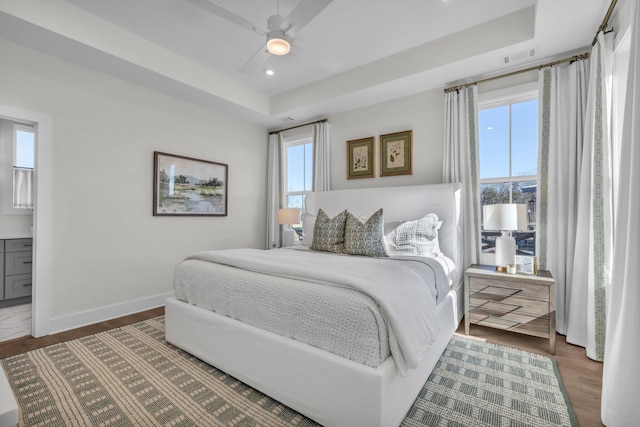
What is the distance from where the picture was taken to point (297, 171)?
193 inches

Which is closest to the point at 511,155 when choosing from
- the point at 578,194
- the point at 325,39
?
the point at 578,194

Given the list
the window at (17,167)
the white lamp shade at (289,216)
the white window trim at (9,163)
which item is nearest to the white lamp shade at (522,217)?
the white lamp shade at (289,216)

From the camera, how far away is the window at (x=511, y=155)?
→ 2.99 meters

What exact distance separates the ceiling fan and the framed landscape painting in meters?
1.98

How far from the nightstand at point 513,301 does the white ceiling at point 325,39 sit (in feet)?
6.76

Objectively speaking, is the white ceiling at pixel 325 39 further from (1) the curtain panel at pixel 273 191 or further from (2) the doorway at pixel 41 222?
(1) the curtain panel at pixel 273 191

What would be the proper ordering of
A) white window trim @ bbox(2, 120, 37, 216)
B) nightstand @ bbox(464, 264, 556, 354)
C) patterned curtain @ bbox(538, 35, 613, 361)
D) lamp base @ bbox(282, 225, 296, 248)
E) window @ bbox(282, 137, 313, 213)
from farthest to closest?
window @ bbox(282, 137, 313, 213) < lamp base @ bbox(282, 225, 296, 248) < white window trim @ bbox(2, 120, 37, 216) < nightstand @ bbox(464, 264, 556, 354) < patterned curtain @ bbox(538, 35, 613, 361)

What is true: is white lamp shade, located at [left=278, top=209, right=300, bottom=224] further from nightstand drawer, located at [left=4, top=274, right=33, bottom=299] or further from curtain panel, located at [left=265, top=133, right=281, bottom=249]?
nightstand drawer, located at [left=4, top=274, right=33, bottom=299]

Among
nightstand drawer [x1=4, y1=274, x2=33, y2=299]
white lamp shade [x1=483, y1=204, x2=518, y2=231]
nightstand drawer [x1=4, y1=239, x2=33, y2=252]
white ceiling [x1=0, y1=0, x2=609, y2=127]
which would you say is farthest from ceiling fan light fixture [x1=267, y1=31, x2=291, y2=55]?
nightstand drawer [x1=4, y1=274, x2=33, y2=299]

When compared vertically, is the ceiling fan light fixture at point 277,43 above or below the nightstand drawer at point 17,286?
above

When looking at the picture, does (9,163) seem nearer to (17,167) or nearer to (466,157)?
(17,167)

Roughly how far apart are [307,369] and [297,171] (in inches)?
145

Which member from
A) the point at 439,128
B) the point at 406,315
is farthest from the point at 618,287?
the point at 439,128

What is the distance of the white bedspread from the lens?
146cm
